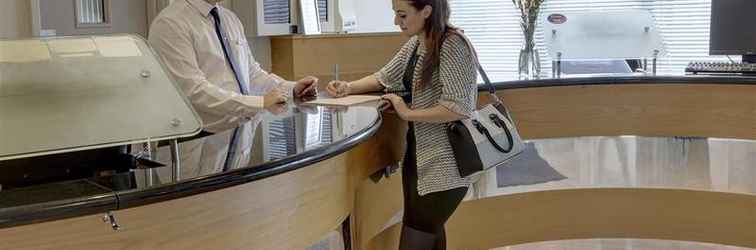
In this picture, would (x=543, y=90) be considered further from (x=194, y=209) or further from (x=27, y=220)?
(x=27, y=220)

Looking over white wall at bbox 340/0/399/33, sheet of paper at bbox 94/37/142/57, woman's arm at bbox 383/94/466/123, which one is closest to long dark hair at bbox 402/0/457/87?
woman's arm at bbox 383/94/466/123

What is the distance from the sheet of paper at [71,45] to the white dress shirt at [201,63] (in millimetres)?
687

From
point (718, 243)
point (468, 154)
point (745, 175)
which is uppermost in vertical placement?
point (468, 154)

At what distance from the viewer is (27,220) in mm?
1184

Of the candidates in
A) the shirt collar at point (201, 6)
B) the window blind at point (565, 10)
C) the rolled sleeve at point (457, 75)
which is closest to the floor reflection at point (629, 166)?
the rolled sleeve at point (457, 75)

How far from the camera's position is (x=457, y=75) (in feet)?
7.60

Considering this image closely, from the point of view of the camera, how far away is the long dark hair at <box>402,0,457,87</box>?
92.7 inches

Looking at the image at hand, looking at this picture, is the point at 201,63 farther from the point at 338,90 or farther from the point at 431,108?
the point at 431,108

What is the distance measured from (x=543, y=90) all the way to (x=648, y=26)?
32.4 inches

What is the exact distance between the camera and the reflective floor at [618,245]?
3908 millimetres

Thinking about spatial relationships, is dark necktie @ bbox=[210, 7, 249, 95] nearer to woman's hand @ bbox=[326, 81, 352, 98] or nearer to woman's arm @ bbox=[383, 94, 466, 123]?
woman's hand @ bbox=[326, 81, 352, 98]

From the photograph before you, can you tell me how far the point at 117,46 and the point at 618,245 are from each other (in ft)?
9.92

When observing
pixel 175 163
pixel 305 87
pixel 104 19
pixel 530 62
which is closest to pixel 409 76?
pixel 305 87

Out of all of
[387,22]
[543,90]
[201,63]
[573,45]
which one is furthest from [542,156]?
[387,22]
